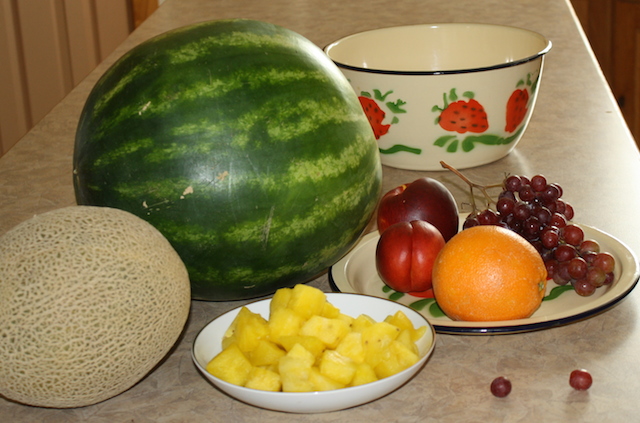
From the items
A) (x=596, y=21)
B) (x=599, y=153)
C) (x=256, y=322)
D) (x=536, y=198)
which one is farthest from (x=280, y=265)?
(x=596, y=21)

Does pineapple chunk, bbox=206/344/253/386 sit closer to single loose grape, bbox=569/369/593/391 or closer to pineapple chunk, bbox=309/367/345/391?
pineapple chunk, bbox=309/367/345/391

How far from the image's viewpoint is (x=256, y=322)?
0.76m

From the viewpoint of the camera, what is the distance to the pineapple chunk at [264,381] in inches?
27.4

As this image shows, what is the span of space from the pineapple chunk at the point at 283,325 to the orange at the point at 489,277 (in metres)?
0.19

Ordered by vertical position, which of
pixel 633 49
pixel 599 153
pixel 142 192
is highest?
pixel 142 192

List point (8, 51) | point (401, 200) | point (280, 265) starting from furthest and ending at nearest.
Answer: point (8, 51) < point (401, 200) < point (280, 265)

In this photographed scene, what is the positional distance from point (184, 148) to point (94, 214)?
12 centimetres

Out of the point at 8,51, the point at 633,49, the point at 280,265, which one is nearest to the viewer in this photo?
the point at 280,265

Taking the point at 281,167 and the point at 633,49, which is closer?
the point at 281,167

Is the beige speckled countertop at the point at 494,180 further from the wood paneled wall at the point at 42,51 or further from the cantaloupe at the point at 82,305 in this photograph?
the wood paneled wall at the point at 42,51

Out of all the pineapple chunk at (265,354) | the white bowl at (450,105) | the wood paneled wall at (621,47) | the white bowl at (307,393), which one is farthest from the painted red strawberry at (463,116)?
the wood paneled wall at (621,47)

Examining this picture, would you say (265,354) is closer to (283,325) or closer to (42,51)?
(283,325)

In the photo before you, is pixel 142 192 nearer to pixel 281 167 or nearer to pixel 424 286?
pixel 281 167

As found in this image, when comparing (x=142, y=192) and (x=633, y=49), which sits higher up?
(x=142, y=192)
